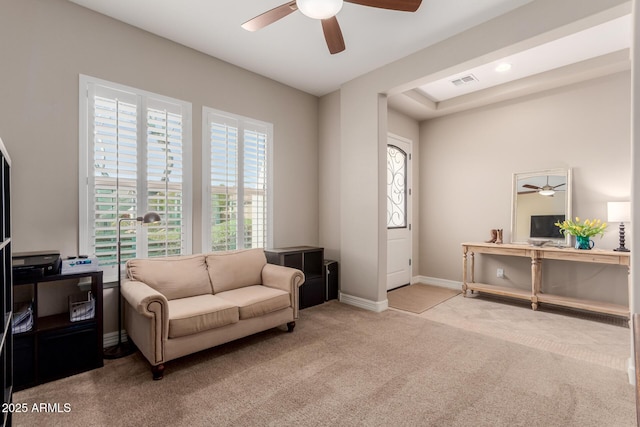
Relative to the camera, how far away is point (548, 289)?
4.20m

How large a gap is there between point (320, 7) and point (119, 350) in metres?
3.21

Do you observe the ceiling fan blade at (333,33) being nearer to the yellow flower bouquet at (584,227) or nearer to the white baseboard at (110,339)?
the white baseboard at (110,339)

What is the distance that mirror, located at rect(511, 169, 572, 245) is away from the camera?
13.3 feet

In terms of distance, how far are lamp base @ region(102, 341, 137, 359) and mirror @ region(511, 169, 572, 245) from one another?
4.85 meters

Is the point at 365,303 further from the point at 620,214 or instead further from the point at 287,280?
the point at 620,214

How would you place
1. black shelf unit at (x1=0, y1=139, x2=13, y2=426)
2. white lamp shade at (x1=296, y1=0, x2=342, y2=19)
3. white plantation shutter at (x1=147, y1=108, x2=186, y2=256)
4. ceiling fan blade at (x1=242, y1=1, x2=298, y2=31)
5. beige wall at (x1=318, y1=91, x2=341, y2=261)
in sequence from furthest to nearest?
1. beige wall at (x1=318, y1=91, x2=341, y2=261)
2. white plantation shutter at (x1=147, y1=108, x2=186, y2=256)
3. ceiling fan blade at (x1=242, y1=1, x2=298, y2=31)
4. white lamp shade at (x1=296, y1=0, x2=342, y2=19)
5. black shelf unit at (x1=0, y1=139, x2=13, y2=426)

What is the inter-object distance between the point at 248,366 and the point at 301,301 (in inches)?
59.7

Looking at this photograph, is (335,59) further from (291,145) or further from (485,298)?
(485,298)

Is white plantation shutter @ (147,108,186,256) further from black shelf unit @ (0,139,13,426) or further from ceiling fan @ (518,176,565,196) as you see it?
ceiling fan @ (518,176,565,196)

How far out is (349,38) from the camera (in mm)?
3219

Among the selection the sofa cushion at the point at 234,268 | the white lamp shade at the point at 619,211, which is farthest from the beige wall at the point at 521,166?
the sofa cushion at the point at 234,268

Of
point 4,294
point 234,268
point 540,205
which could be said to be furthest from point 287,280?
point 540,205

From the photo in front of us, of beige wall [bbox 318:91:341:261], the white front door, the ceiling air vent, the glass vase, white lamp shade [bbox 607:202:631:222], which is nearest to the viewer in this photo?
white lamp shade [bbox 607:202:631:222]

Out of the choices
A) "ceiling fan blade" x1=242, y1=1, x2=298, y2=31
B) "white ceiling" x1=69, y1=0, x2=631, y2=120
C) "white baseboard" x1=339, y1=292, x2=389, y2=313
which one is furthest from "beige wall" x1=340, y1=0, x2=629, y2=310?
"ceiling fan blade" x1=242, y1=1, x2=298, y2=31
